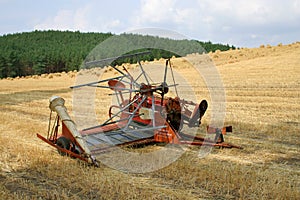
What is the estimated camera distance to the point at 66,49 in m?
99.4

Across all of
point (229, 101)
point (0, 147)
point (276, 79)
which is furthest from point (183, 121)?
point (276, 79)

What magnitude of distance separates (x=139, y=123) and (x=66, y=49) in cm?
9446

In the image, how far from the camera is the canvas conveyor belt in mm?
7543

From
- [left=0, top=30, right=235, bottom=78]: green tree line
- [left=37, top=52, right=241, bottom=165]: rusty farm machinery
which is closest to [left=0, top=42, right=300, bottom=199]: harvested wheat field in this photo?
[left=37, top=52, right=241, bottom=165]: rusty farm machinery

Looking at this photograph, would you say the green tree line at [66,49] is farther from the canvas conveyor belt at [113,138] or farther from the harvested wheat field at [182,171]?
the canvas conveyor belt at [113,138]

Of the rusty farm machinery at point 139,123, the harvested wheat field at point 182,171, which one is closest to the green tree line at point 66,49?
the rusty farm machinery at point 139,123

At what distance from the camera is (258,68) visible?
84.5ft

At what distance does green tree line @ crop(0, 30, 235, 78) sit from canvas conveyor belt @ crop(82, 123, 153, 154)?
5.30ft

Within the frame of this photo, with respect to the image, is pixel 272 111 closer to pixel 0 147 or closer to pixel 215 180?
pixel 215 180

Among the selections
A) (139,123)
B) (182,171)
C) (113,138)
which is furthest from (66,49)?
(182,171)

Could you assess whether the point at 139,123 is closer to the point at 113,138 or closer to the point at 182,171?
the point at 113,138

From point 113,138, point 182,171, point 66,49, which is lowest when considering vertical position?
point 182,171

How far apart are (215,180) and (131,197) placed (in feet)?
4.87

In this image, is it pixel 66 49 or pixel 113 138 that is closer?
pixel 113 138
